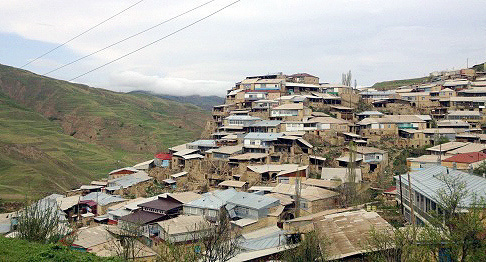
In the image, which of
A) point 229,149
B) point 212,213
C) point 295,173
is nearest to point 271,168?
point 295,173

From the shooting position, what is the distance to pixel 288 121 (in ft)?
154

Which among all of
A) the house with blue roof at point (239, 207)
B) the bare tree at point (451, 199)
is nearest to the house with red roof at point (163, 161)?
the house with blue roof at point (239, 207)

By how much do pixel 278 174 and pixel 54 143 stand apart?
64.2 m

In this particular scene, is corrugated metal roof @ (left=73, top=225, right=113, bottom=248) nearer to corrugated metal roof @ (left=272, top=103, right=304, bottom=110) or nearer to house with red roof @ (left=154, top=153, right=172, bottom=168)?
house with red roof @ (left=154, top=153, right=172, bottom=168)

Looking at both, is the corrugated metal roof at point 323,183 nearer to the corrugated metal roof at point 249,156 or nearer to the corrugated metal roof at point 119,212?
the corrugated metal roof at point 249,156

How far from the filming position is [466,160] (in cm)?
3184

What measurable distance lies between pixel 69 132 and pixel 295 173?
91.3 metres

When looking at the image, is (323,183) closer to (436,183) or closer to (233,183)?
(233,183)

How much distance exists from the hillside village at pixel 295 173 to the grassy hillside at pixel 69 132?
1510 cm

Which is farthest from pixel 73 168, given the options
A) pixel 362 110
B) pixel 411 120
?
pixel 411 120

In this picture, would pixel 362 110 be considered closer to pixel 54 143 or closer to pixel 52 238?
pixel 52 238

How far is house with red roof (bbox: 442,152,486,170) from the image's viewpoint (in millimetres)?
31156

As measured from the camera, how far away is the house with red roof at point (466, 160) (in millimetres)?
31156

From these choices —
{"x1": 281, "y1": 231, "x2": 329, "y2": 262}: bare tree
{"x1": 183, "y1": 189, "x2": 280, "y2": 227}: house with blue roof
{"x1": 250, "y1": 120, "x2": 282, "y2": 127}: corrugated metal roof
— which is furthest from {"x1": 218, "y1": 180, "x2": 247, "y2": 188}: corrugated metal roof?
{"x1": 281, "y1": 231, "x2": 329, "y2": 262}: bare tree
